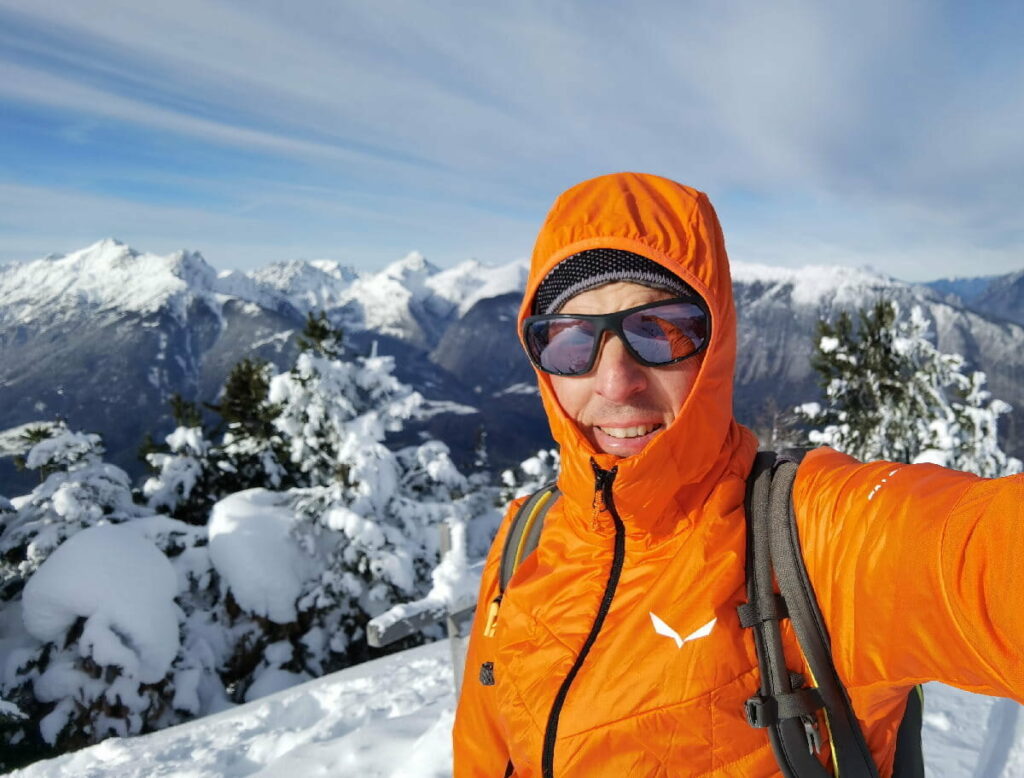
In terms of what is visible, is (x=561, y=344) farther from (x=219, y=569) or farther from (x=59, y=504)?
(x=59, y=504)

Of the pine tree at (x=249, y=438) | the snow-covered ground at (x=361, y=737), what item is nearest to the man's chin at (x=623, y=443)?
the snow-covered ground at (x=361, y=737)

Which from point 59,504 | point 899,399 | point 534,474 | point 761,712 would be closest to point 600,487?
point 761,712

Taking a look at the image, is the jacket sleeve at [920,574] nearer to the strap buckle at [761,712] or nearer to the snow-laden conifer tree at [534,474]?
the strap buckle at [761,712]

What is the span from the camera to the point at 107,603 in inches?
337

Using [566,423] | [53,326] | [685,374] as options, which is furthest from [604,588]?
[53,326]

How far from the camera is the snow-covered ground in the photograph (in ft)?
10.0

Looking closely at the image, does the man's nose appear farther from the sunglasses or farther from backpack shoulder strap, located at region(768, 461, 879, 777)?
backpack shoulder strap, located at region(768, 461, 879, 777)

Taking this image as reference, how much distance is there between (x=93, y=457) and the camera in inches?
497

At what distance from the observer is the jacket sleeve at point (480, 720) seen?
6.61 feet

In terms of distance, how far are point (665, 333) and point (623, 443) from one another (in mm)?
348

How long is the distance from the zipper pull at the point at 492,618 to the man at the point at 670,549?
32 millimetres

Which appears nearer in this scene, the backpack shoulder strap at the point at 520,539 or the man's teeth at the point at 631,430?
the man's teeth at the point at 631,430

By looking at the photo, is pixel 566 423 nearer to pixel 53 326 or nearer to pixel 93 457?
pixel 93 457

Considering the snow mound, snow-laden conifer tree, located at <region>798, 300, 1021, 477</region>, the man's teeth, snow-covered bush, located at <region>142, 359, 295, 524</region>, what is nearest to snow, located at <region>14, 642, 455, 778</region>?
the man's teeth
